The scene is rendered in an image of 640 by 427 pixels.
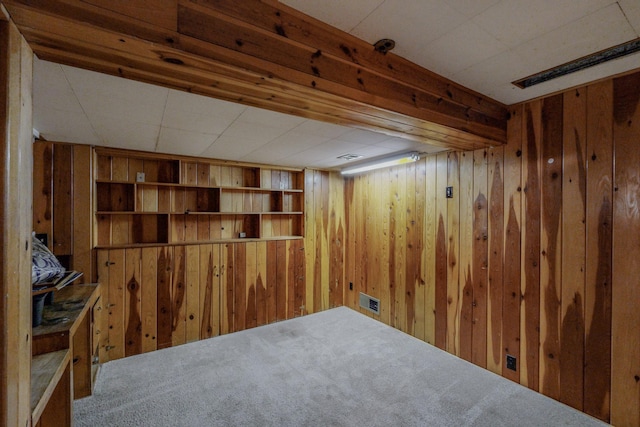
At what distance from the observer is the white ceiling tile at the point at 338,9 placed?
114 cm

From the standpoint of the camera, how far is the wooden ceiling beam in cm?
90

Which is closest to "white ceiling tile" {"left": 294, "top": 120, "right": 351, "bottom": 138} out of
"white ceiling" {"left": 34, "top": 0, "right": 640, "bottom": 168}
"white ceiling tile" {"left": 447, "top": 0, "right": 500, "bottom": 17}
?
"white ceiling" {"left": 34, "top": 0, "right": 640, "bottom": 168}

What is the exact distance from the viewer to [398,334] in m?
3.41

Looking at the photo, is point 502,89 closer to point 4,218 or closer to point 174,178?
point 4,218

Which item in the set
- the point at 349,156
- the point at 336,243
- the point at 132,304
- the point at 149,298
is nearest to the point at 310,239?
the point at 336,243

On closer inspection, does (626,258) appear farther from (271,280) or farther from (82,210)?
(82,210)

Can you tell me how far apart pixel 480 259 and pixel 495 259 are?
5.7 inches

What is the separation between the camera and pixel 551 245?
2.11 metres

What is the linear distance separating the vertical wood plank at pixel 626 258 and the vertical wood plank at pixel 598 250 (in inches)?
1.2

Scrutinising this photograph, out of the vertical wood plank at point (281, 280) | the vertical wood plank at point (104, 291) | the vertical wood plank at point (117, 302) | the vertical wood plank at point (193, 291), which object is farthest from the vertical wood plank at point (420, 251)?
the vertical wood plank at point (104, 291)

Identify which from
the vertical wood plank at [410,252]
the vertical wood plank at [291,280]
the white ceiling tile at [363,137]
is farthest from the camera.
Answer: the vertical wood plank at [291,280]

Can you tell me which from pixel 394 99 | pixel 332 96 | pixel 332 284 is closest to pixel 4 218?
pixel 332 96

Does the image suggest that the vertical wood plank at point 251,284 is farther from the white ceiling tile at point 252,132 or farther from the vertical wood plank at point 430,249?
the vertical wood plank at point 430,249

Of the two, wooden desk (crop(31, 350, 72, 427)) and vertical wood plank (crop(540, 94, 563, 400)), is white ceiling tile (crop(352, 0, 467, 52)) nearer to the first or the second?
vertical wood plank (crop(540, 94, 563, 400))
